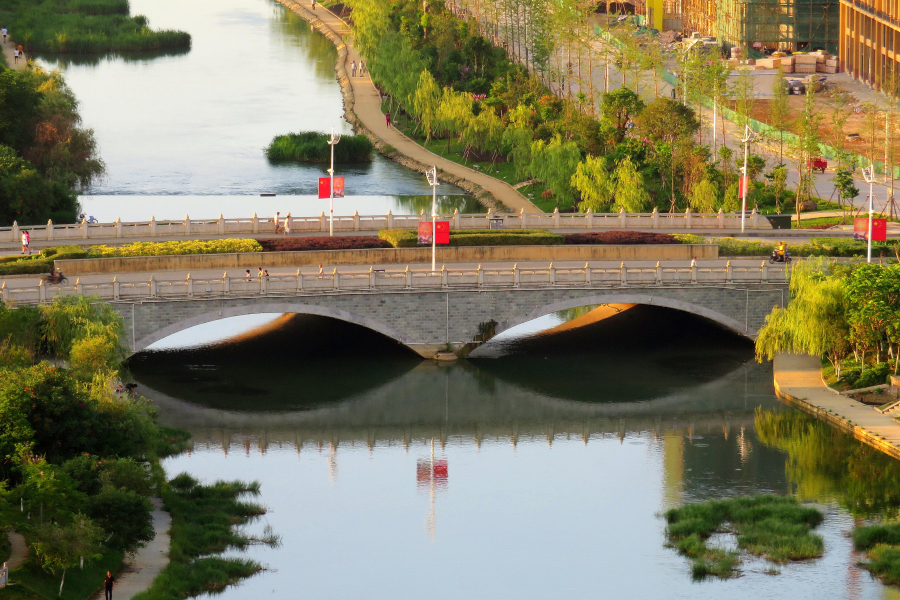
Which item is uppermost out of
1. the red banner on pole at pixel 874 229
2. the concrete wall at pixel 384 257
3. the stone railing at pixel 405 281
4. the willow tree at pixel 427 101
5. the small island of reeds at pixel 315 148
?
the willow tree at pixel 427 101

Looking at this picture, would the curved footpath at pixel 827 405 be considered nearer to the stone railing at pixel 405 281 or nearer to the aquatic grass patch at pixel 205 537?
the stone railing at pixel 405 281

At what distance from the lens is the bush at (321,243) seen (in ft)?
314

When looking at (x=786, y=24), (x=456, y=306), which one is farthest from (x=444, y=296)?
(x=786, y=24)

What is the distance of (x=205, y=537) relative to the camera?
6512 cm

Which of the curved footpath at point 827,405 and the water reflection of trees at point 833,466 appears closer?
the water reflection of trees at point 833,466

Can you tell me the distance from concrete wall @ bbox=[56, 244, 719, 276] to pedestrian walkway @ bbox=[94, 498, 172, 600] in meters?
28.7

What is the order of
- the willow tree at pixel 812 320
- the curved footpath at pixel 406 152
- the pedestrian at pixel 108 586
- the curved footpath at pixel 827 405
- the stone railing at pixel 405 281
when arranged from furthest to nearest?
the curved footpath at pixel 406 152 < the willow tree at pixel 812 320 < the stone railing at pixel 405 281 < the curved footpath at pixel 827 405 < the pedestrian at pixel 108 586

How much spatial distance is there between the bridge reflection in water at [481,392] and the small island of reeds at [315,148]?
5193cm

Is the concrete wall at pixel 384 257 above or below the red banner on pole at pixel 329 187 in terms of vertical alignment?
below

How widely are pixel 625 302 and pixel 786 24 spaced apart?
95.8 m

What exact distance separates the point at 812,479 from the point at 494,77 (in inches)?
3542

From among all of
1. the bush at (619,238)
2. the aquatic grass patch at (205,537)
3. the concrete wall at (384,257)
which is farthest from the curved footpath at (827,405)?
the aquatic grass patch at (205,537)

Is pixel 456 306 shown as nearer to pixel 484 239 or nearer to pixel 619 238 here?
pixel 484 239

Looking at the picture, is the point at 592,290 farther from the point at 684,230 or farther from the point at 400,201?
the point at 400,201
